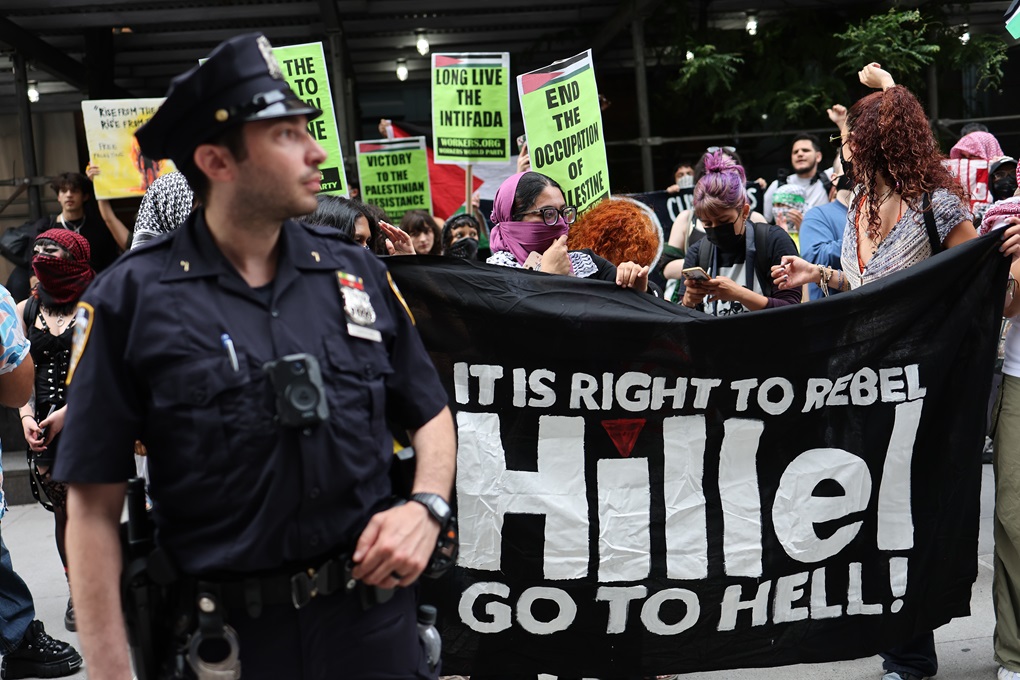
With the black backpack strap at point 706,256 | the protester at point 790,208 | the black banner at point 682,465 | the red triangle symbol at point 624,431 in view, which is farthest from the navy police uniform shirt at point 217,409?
the protester at point 790,208

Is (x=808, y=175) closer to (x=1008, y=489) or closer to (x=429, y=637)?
(x=1008, y=489)

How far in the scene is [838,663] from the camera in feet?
15.0

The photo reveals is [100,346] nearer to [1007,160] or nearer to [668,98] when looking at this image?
[1007,160]

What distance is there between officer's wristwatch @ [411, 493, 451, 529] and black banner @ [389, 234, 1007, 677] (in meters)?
1.50

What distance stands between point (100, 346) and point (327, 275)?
1.50 ft

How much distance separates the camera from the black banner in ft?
12.3

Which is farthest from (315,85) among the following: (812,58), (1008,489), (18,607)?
(812,58)

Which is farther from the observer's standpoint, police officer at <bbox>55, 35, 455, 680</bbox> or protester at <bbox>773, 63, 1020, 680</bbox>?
protester at <bbox>773, 63, 1020, 680</bbox>

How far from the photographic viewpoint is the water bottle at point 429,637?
2404 mm

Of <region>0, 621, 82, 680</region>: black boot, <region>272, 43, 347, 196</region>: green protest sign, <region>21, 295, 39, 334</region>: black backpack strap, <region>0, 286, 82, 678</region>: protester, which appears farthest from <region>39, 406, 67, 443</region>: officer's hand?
<region>272, 43, 347, 196</region>: green protest sign

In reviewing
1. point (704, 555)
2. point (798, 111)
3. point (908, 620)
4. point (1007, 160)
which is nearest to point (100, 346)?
point (704, 555)

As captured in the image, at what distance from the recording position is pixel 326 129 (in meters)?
7.22

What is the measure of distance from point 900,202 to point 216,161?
2.84m

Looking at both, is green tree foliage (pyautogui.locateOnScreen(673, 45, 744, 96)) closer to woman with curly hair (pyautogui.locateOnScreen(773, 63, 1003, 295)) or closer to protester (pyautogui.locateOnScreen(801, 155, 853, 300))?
protester (pyautogui.locateOnScreen(801, 155, 853, 300))
